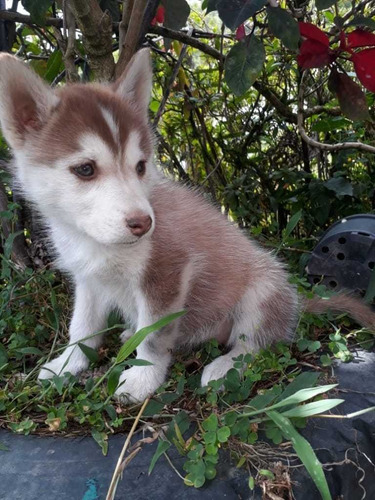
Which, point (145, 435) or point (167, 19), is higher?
point (167, 19)

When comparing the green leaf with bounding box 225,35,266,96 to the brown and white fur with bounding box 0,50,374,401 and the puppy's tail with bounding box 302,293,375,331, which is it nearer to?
the brown and white fur with bounding box 0,50,374,401

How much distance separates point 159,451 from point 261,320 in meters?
0.84

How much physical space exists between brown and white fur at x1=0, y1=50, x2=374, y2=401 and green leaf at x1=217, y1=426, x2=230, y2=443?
0.42 meters

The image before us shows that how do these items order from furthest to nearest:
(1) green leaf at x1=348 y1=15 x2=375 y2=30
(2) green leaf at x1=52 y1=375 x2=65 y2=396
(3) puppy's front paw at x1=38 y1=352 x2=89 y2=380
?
(1) green leaf at x1=348 y1=15 x2=375 y2=30
(3) puppy's front paw at x1=38 y1=352 x2=89 y2=380
(2) green leaf at x1=52 y1=375 x2=65 y2=396

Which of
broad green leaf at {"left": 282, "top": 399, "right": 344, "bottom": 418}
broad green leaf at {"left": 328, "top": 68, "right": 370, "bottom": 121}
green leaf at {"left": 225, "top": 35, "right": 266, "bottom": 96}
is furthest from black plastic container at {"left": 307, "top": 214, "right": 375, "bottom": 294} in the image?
broad green leaf at {"left": 282, "top": 399, "right": 344, "bottom": 418}

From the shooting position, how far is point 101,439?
5.49 ft

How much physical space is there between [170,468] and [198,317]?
2.46ft

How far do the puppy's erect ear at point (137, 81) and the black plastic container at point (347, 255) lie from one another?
101cm

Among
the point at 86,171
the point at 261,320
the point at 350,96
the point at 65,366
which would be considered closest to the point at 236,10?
the point at 86,171

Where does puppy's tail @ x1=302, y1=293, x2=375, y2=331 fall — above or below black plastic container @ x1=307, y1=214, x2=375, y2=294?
below

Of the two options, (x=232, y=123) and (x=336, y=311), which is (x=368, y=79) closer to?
(x=336, y=311)

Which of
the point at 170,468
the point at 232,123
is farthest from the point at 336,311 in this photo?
the point at 232,123

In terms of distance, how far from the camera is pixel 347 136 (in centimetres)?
364

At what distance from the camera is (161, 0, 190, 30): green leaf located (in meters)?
2.20
